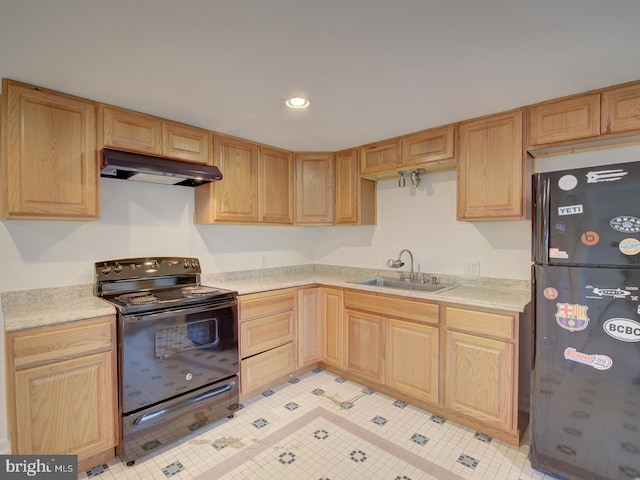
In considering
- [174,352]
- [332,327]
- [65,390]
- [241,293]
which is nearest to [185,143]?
[241,293]

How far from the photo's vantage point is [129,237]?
2.51 meters

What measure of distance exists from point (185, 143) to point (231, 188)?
52 centimetres

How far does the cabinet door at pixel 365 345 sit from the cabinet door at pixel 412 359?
0.08m

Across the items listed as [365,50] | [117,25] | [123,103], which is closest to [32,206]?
[123,103]

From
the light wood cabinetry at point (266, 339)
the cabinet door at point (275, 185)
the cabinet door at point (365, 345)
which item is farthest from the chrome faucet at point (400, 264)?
the cabinet door at point (275, 185)

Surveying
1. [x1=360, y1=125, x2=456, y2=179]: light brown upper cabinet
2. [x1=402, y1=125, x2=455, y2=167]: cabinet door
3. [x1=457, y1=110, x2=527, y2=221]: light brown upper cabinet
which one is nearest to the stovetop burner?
[x1=360, y1=125, x2=456, y2=179]: light brown upper cabinet

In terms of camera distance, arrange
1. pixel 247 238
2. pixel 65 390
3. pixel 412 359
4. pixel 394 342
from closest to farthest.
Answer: pixel 65 390, pixel 412 359, pixel 394 342, pixel 247 238

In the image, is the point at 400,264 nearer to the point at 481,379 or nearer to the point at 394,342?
the point at 394,342

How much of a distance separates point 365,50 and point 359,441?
90.6 inches

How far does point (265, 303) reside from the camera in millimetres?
2738

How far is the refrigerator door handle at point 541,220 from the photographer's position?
69.4 inches

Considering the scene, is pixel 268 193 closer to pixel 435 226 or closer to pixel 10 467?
pixel 435 226

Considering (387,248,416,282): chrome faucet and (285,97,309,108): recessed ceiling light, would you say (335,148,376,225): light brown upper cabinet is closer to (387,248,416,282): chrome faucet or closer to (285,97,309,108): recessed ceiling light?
(387,248,416,282): chrome faucet

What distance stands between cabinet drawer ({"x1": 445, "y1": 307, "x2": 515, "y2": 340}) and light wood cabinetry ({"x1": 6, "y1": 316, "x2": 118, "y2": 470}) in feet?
7.26
